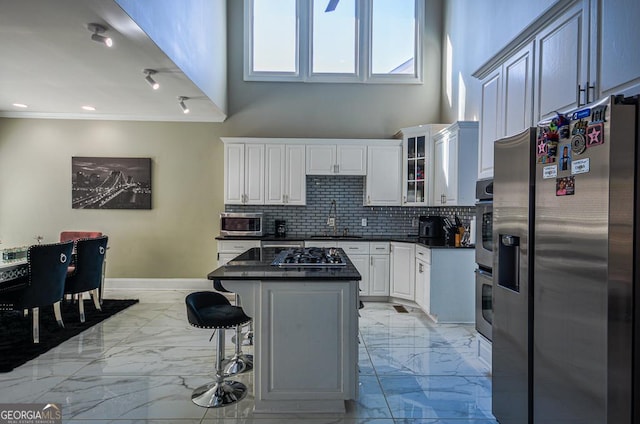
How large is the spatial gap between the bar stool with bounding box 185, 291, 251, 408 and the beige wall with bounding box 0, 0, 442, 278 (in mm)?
3350

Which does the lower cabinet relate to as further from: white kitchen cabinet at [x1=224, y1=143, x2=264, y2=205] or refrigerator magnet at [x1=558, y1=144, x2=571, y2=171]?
refrigerator magnet at [x1=558, y1=144, x2=571, y2=171]

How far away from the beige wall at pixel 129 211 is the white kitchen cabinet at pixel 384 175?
237 cm

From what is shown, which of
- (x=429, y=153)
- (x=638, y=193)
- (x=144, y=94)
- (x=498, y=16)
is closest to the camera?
(x=638, y=193)

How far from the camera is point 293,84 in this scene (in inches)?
231

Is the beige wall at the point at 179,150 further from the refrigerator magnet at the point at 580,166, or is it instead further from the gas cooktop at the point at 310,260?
the refrigerator magnet at the point at 580,166

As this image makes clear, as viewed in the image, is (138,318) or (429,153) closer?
(138,318)

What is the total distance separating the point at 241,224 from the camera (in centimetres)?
532

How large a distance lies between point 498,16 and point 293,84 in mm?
2977

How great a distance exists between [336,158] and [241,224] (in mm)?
1677

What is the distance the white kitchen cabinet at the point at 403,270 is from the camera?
4.90 metres

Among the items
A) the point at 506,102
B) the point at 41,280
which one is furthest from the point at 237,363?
the point at 506,102

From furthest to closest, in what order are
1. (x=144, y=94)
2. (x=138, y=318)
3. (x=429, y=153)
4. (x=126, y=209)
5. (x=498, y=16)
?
(x=126, y=209), (x=429, y=153), (x=144, y=94), (x=138, y=318), (x=498, y=16)

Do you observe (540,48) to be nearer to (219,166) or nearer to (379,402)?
(379,402)

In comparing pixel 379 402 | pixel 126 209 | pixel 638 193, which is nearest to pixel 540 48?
pixel 638 193
